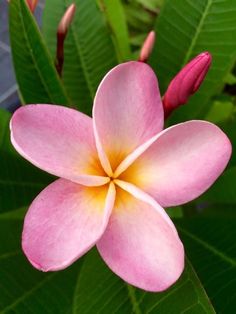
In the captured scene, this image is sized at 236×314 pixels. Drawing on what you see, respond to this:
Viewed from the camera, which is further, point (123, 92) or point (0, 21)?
point (0, 21)

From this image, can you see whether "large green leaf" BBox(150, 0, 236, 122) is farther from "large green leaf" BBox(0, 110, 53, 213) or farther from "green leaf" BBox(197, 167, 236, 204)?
"large green leaf" BBox(0, 110, 53, 213)

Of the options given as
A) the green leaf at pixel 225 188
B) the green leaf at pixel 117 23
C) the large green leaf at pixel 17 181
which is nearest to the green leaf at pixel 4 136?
the large green leaf at pixel 17 181

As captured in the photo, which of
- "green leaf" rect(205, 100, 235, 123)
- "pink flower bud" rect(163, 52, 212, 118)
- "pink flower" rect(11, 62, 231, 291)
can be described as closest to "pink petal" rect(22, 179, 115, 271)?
"pink flower" rect(11, 62, 231, 291)

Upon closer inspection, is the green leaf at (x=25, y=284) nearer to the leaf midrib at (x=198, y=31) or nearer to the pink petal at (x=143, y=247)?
the pink petal at (x=143, y=247)

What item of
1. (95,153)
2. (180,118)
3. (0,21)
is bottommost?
(0,21)

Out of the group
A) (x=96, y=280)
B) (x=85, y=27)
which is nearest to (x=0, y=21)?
(x=85, y=27)

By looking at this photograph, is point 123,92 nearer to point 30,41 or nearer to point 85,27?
point 30,41

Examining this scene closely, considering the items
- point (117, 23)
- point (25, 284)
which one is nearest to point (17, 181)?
point (25, 284)
